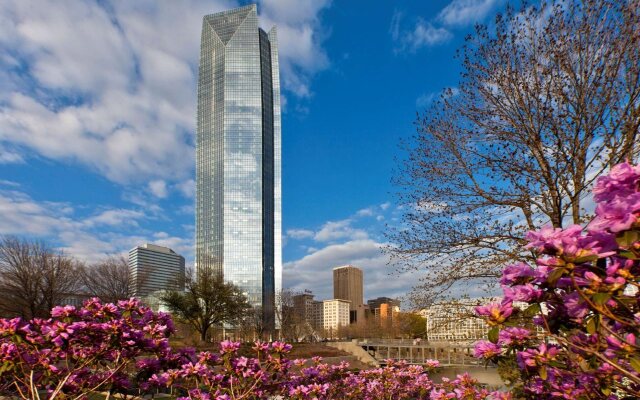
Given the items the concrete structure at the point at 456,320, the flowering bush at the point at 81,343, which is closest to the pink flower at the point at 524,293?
the flowering bush at the point at 81,343

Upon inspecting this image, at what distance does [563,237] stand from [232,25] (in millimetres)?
154392

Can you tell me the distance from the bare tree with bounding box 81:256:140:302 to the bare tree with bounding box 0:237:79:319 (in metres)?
5.56

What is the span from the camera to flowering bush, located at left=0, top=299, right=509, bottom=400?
3893 mm

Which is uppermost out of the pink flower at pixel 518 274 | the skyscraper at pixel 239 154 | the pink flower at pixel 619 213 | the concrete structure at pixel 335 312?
the skyscraper at pixel 239 154

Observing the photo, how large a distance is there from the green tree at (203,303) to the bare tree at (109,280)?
4.37 m

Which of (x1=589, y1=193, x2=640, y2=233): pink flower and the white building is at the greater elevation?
(x1=589, y1=193, x2=640, y2=233): pink flower

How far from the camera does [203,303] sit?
44.7 meters

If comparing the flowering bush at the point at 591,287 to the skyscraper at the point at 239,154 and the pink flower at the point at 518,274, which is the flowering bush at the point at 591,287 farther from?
the skyscraper at the point at 239,154

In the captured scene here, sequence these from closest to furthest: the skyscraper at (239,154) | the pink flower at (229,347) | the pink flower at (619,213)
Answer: the pink flower at (619,213) → the pink flower at (229,347) → the skyscraper at (239,154)

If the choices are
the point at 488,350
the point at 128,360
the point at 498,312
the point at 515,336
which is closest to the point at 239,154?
the point at 128,360

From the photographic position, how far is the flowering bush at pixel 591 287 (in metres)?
1.54

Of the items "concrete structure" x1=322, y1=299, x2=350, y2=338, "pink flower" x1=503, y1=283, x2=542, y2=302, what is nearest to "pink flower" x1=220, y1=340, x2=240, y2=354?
"pink flower" x1=503, y1=283, x2=542, y2=302

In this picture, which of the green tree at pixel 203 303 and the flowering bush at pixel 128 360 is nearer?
the flowering bush at pixel 128 360

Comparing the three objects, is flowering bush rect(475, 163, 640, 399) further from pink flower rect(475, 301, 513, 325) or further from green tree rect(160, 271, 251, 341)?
green tree rect(160, 271, 251, 341)
